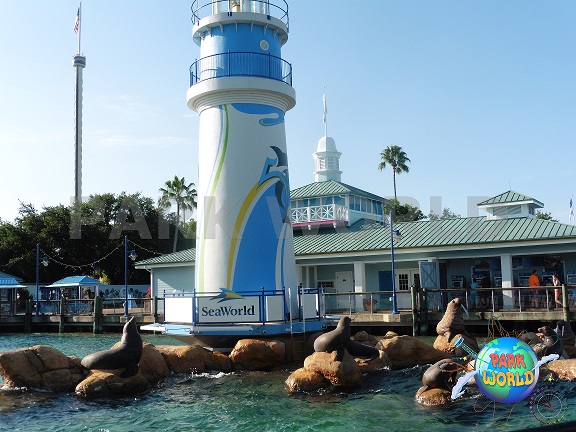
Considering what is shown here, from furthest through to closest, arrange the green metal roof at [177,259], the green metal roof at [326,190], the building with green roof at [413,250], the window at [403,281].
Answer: the green metal roof at [326,190] < the green metal roof at [177,259] < the window at [403,281] < the building with green roof at [413,250]

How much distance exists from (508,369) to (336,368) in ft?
22.0

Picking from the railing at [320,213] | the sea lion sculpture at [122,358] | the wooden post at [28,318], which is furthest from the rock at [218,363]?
the wooden post at [28,318]

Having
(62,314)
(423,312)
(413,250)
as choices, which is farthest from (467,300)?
(62,314)

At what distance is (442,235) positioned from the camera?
29.8 metres

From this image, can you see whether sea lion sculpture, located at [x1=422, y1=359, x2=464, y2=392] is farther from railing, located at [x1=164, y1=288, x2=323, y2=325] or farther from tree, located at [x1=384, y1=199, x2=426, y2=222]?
tree, located at [x1=384, y1=199, x2=426, y2=222]

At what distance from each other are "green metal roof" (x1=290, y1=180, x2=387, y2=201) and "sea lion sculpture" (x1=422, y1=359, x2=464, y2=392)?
24227 millimetres

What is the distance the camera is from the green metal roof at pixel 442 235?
2694 centimetres

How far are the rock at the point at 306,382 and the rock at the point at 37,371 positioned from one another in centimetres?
485

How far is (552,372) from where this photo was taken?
13.6 metres

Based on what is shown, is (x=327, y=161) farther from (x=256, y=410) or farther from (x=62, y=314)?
(x=256, y=410)

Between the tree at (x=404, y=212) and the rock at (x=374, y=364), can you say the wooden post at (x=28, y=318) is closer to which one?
the rock at (x=374, y=364)

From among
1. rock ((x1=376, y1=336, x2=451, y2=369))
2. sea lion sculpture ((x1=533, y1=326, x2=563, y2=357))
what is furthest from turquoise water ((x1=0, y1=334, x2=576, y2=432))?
sea lion sculpture ((x1=533, y1=326, x2=563, y2=357))

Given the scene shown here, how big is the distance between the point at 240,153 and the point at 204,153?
1.33 meters

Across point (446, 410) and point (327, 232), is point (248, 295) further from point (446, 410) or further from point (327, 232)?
point (327, 232)
